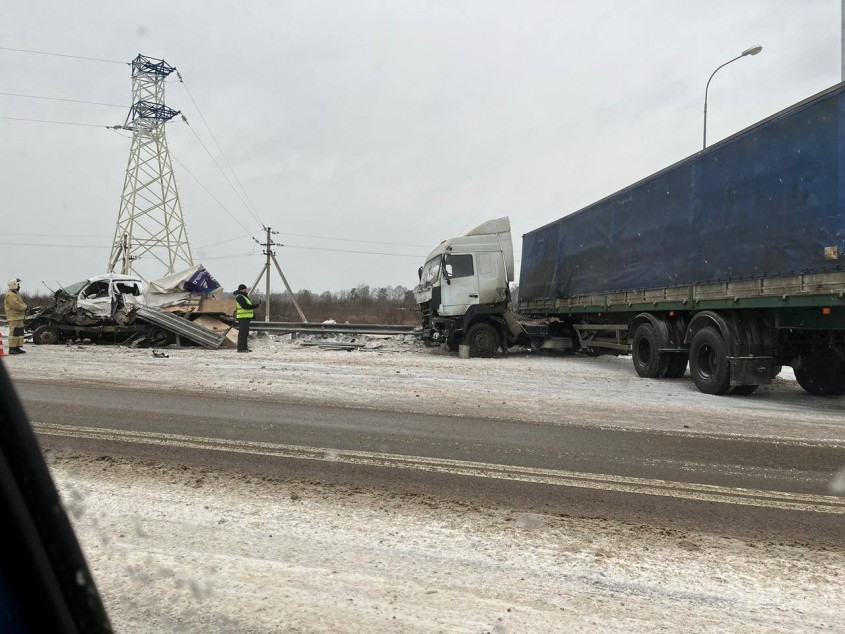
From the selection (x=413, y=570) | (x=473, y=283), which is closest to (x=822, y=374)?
(x=473, y=283)

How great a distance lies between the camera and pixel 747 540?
11.3 feet

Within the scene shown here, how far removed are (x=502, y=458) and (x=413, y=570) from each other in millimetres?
2314

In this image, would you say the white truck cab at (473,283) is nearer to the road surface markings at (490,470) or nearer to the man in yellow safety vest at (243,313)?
the man in yellow safety vest at (243,313)

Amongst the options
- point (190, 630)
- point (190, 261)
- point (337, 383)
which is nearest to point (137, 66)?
point (190, 261)

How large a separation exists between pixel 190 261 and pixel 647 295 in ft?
83.7

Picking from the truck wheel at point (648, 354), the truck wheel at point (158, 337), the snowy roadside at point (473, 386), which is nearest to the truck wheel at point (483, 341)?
the snowy roadside at point (473, 386)

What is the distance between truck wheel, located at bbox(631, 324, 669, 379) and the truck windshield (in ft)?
18.5

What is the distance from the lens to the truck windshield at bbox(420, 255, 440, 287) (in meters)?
15.6

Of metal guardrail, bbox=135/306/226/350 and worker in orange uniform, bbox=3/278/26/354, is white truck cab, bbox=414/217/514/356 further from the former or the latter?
worker in orange uniform, bbox=3/278/26/354

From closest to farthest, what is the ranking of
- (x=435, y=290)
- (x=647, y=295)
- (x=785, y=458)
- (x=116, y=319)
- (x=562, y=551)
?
1. (x=562, y=551)
2. (x=785, y=458)
3. (x=647, y=295)
4. (x=435, y=290)
5. (x=116, y=319)

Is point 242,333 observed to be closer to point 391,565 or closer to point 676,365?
point 676,365

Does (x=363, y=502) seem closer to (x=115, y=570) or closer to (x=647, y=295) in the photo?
(x=115, y=570)

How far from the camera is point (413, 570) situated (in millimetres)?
2986

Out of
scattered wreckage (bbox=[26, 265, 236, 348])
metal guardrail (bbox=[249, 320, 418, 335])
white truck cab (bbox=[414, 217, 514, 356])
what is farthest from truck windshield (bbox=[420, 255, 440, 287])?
scattered wreckage (bbox=[26, 265, 236, 348])
